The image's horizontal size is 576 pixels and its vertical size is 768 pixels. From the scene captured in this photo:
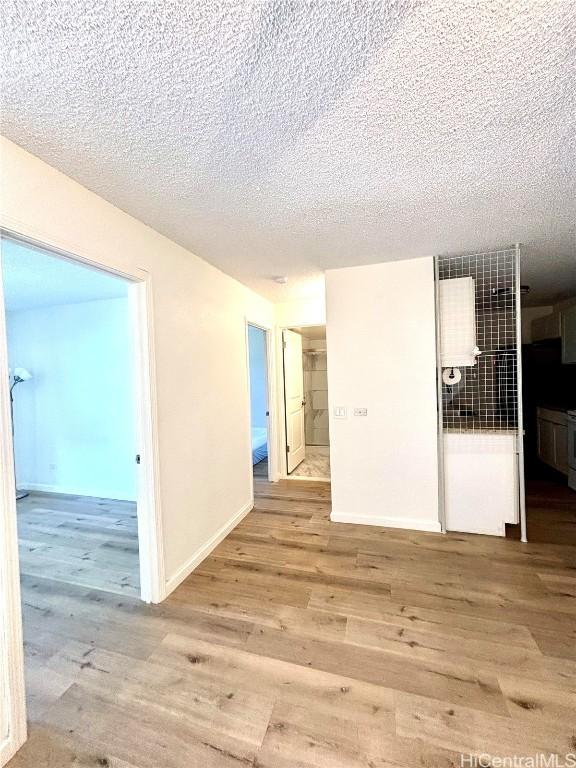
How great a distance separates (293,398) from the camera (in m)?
4.77

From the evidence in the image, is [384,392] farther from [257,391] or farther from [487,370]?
[257,391]

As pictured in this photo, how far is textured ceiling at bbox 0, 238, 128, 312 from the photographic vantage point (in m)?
2.51

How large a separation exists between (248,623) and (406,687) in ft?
2.90

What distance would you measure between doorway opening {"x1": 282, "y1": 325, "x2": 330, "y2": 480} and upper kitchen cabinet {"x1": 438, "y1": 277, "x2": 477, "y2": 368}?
186 centimetres

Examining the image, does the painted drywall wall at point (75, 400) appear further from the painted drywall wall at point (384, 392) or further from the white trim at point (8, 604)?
the white trim at point (8, 604)

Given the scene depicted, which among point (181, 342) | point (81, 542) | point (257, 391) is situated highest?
point (181, 342)

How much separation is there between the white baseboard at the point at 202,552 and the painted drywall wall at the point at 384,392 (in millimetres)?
983

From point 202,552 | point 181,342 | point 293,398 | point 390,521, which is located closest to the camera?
point 181,342

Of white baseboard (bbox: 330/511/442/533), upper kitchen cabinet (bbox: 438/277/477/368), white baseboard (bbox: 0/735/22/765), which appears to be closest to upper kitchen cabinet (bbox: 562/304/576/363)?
upper kitchen cabinet (bbox: 438/277/477/368)

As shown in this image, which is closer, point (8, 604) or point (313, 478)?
point (8, 604)

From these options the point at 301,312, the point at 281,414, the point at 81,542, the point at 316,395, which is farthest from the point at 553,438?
the point at 81,542

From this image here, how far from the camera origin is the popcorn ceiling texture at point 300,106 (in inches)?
35.0

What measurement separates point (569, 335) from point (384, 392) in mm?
3075

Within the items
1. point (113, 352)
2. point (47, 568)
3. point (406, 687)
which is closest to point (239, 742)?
point (406, 687)
